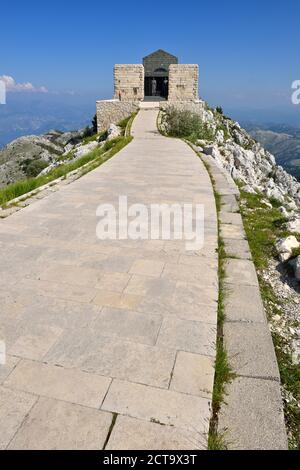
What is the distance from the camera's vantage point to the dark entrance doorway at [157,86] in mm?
33281

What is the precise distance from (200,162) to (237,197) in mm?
4076

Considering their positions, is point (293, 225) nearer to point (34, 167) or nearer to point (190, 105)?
point (190, 105)

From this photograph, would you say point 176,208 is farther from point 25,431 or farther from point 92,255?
point 25,431

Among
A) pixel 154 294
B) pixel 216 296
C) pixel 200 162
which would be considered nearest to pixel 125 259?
pixel 154 294

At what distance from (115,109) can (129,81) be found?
410 cm

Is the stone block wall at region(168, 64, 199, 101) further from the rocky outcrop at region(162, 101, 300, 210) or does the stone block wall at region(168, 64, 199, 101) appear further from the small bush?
the small bush

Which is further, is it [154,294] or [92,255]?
[92,255]

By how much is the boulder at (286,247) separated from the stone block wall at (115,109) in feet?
77.0

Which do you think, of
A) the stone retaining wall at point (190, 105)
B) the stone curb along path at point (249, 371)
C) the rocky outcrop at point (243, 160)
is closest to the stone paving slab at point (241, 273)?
the stone curb along path at point (249, 371)

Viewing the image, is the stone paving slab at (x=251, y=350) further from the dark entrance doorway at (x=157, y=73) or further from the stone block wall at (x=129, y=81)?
the dark entrance doorway at (x=157, y=73)

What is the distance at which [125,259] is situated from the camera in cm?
474

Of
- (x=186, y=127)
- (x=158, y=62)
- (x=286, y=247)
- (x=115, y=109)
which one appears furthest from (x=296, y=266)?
(x=158, y=62)

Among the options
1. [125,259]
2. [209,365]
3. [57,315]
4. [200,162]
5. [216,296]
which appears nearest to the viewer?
[209,365]
